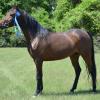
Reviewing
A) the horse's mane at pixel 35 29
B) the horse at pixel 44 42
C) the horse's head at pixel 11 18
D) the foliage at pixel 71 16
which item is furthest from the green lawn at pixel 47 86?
the foliage at pixel 71 16

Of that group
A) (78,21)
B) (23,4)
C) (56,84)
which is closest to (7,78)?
(56,84)

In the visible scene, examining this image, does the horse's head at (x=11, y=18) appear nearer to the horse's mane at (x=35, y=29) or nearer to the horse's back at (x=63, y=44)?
the horse's mane at (x=35, y=29)

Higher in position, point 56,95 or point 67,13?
point 56,95

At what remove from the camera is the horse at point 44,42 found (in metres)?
9.23

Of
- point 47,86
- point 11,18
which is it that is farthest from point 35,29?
point 47,86

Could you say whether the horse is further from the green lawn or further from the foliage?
the foliage

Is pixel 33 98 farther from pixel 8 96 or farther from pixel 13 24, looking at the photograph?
pixel 13 24

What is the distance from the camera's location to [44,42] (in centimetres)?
930

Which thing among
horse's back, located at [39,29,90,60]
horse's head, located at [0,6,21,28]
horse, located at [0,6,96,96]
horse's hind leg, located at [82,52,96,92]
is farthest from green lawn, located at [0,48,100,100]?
horse's head, located at [0,6,21,28]

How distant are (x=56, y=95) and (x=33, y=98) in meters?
0.62

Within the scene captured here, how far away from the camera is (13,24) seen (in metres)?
9.27

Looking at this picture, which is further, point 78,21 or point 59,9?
point 59,9

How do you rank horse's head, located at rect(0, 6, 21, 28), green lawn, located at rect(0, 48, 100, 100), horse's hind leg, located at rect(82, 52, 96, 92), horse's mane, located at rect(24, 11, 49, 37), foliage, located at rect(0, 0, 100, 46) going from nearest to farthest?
green lawn, located at rect(0, 48, 100, 100) → horse's head, located at rect(0, 6, 21, 28) → horse's mane, located at rect(24, 11, 49, 37) → horse's hind leg, located at rect(82, 52, 96, 92) → foliage, located at rect(0, 0, 100, 46)

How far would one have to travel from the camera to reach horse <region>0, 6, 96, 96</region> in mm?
9234
